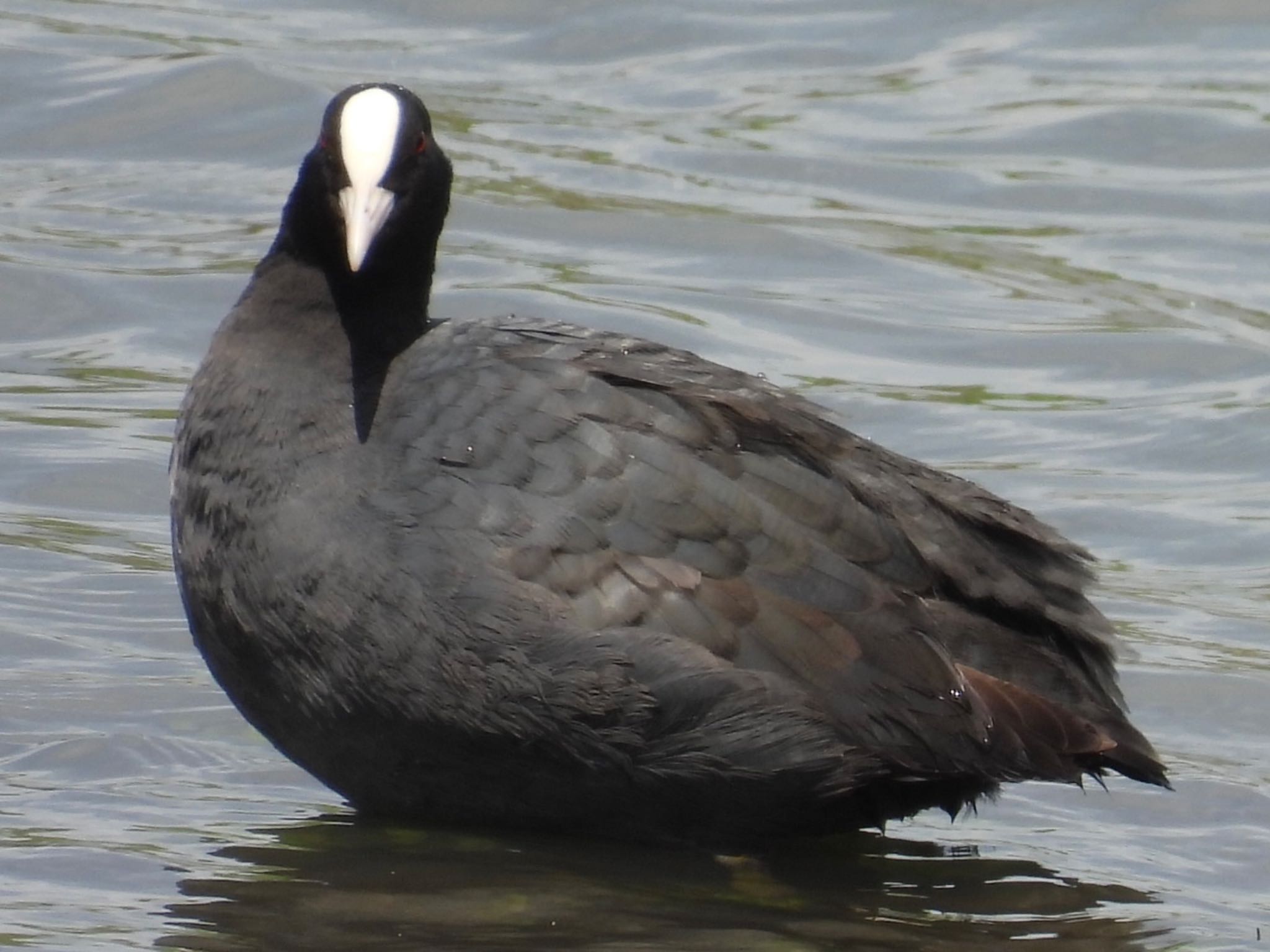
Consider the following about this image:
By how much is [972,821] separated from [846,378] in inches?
126

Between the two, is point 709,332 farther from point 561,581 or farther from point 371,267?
point 561,581

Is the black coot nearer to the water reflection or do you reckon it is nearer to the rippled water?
the water reflection

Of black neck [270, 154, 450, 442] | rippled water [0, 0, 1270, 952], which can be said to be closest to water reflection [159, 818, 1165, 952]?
rippled water [0, 0, 1270, 952]

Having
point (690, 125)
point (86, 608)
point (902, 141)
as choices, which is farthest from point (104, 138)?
point (86, 608)

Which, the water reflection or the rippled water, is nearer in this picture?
the water reflection

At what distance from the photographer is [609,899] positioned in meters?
A: 4.73

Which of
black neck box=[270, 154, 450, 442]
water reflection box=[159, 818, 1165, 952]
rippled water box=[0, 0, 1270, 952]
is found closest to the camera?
water reflection box=[159, 818, 1165, 952]

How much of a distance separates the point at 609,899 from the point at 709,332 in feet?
13.8

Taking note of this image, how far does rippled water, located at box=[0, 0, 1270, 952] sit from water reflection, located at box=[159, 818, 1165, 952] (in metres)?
0.01

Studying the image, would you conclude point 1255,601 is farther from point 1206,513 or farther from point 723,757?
point 723,757

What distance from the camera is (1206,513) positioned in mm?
7484

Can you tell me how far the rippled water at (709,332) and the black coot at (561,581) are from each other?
239mm

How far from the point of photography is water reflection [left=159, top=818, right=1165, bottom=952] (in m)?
4.55

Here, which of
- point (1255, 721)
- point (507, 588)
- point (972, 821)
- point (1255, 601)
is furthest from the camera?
point (1255, 601)
